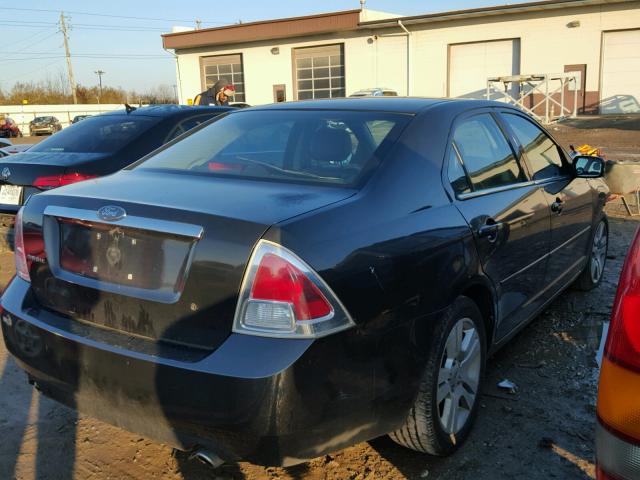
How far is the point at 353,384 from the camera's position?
2145 mm

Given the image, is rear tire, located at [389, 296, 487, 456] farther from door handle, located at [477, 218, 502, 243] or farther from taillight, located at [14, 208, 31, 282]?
taillight, located at [14, 208, 31, 282]

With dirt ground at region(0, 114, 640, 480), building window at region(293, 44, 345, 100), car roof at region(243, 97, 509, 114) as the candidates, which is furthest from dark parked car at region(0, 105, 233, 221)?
building window at region(293, 44, 345, 100)

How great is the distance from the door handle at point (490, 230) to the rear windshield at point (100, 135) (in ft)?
12.3

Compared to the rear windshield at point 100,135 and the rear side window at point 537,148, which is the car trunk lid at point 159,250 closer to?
the rear side window at point 537,148

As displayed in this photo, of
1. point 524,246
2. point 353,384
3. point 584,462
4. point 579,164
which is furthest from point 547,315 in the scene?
point 353,384

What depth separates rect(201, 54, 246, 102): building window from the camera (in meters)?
33.9

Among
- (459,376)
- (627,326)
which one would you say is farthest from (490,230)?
(627,326)

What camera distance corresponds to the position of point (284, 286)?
2.00 meters

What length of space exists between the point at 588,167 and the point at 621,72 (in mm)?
23982

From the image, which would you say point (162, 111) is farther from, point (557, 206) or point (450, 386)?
point (450, 386)

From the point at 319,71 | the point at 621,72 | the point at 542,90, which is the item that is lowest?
the point at 542,90

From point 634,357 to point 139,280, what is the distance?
166cm

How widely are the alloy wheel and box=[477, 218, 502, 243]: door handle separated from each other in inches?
16.7

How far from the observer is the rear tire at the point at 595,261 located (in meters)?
4.89
